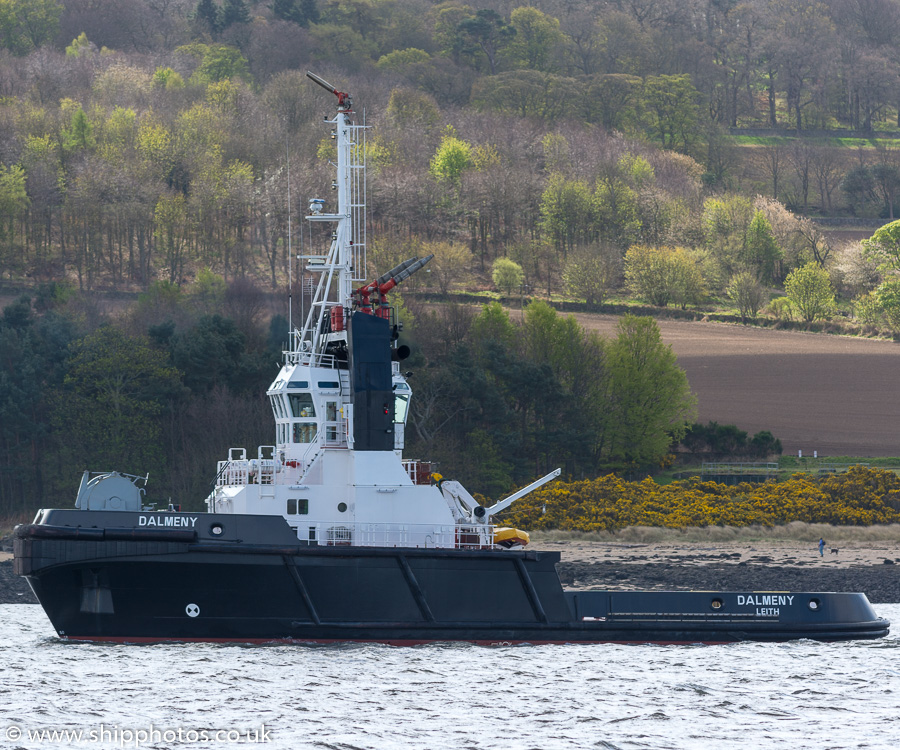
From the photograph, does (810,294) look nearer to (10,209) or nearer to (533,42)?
(10,209)

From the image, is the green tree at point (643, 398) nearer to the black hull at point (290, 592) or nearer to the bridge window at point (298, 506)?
the black hull at point (290, 592)

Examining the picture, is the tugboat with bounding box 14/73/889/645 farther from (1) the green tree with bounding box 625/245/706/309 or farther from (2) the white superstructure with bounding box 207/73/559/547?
(1) the green tree with bounding box 625/245/706/309

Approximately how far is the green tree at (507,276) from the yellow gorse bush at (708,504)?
29.6m

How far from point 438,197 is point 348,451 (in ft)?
214

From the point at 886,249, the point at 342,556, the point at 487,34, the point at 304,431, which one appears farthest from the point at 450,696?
the point at 487,34

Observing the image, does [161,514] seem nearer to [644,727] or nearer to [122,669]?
[122,669]

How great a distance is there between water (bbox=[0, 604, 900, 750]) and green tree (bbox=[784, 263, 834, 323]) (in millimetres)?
54049

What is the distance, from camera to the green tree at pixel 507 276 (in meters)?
77.4

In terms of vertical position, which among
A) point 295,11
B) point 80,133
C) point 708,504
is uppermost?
point 295,11

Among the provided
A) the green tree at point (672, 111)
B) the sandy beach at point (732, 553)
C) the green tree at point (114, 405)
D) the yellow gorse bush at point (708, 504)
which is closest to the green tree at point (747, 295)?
the yellow gorse bush at point (708, 504)

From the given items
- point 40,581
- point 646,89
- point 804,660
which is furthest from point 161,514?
point 646,89

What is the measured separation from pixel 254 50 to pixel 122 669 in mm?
127333

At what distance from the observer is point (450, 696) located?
2089 cm

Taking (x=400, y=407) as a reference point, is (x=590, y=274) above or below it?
above
